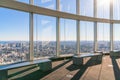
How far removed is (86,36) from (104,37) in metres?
1.77

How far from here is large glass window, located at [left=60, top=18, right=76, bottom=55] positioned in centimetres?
867

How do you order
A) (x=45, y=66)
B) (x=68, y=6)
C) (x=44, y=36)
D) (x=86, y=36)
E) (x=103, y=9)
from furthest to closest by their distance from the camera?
(x=103, y=9)
(x=86, y=36)
(x=68, y=6)
(x=44, y=36)
(x=45, y=66)

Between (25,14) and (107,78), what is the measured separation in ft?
14.5

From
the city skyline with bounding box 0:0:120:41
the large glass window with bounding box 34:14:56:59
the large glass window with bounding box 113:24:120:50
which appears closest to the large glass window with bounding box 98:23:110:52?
the city skyline with bounding box 0:0:120:41

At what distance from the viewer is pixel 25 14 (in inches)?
269

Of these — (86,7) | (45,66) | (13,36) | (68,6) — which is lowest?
(45,66)

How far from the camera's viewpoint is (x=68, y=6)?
9.23 m

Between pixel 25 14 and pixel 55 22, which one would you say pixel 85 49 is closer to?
pixel 55 22

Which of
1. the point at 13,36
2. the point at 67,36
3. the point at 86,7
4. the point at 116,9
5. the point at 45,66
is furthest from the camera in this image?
the point at 116,9

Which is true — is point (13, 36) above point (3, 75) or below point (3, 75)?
above

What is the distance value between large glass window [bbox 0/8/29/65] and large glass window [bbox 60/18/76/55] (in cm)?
238

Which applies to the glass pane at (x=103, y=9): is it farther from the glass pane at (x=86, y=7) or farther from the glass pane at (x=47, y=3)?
the glass pane at (x=47, y=3)

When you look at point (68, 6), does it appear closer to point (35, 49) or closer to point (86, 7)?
point (86, 7)

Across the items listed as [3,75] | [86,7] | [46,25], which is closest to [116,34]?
[86,7]
